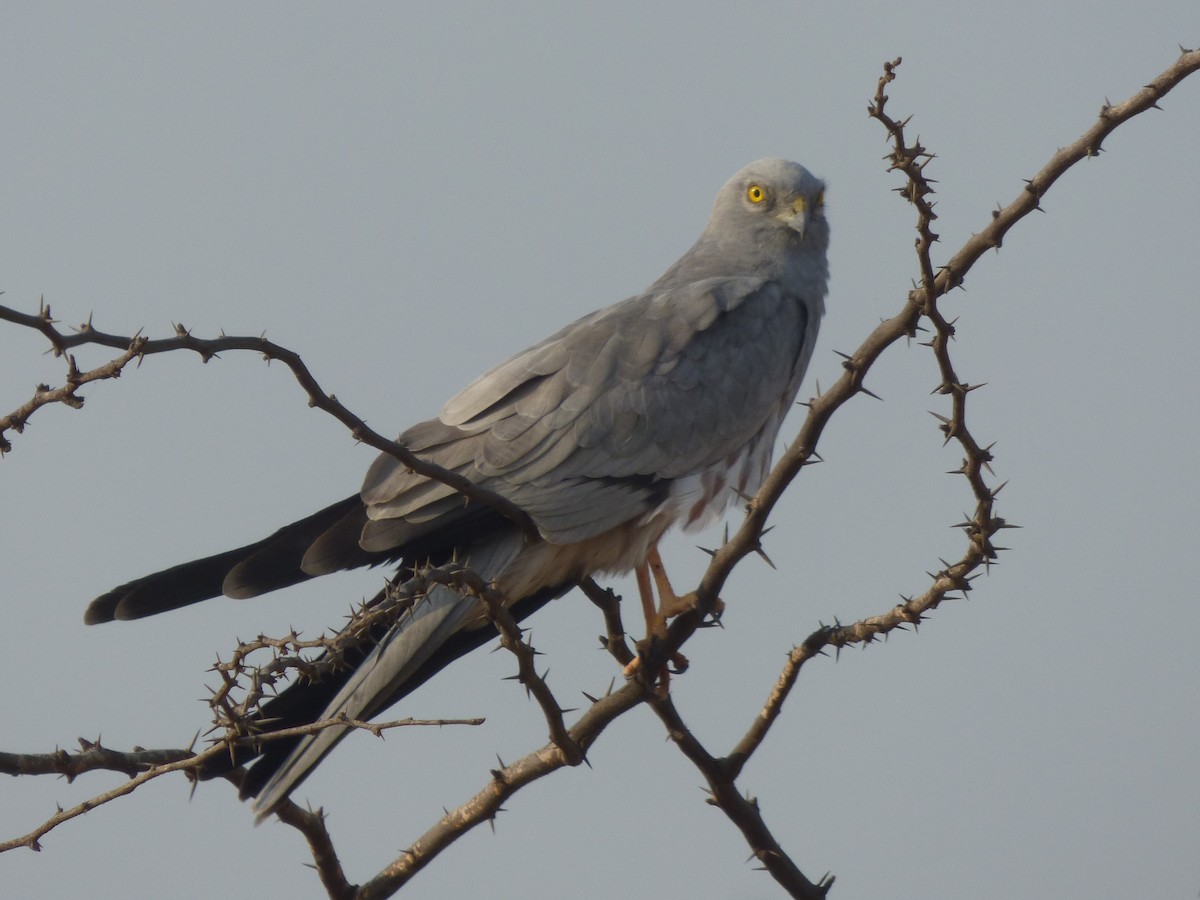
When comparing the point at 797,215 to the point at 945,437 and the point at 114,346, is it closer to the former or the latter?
the point at 945,437

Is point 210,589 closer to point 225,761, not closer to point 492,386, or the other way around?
point 225,761

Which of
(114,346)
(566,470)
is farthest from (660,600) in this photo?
(114,346)

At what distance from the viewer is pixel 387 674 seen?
495 cm

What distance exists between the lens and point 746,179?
710 centimetres

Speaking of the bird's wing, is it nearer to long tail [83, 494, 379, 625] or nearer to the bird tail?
long tail [83, 494, 379, 625]

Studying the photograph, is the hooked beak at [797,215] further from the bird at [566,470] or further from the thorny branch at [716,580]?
the thorny branch at [716,580]

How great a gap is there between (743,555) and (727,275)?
271 centimetres

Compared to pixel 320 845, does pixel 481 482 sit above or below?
above

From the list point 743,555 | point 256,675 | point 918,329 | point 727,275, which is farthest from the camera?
point 727,275

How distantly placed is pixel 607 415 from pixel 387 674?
148 centimetres

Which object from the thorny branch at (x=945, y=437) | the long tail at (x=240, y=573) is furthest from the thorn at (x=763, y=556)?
the long tail at (x=240, y=573)

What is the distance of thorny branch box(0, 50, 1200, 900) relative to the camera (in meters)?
3.29

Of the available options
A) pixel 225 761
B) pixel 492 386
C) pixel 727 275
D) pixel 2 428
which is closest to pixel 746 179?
pixel 727 275

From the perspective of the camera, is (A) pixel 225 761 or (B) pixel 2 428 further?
(A) pixel 225 761
